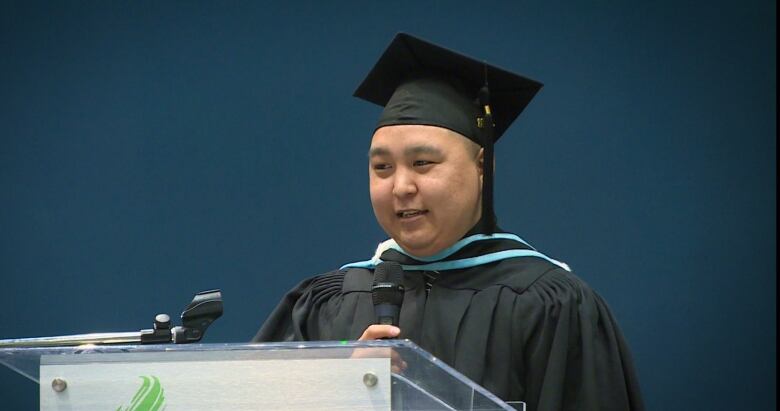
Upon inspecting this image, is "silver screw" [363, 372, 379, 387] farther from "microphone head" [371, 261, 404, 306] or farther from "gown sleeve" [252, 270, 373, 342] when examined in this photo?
"gown sleeve" [252, 270, 373, 342]

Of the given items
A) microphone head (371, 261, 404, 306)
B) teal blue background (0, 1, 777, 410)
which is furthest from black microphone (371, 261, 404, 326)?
teal blue background (0, 1, 777, 410)

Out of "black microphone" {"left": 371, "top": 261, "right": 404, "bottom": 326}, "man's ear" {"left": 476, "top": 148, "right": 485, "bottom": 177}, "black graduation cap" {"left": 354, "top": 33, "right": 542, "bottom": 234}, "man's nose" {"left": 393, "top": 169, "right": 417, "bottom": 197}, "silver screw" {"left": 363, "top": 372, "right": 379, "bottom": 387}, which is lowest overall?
"black microphone" {"left": 371, "top": 261, "right": 404, "bottom": 326}

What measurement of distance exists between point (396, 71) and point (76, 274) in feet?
4.87

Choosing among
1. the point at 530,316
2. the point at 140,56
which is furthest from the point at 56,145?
the point at 530,316

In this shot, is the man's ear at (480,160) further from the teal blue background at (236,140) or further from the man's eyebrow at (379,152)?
the teal blue background at (236,140)

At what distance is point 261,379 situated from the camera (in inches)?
43.0

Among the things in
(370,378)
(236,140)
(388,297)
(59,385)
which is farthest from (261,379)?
(236,140)

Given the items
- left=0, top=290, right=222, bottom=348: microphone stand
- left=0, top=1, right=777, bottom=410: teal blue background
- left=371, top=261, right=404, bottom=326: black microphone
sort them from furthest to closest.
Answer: left=0, top=1, right=777, bottom=410: teal blue background → left=371, top=261, right=404, bottom=326: black microphone → left=0, top=290, right=222, bottom=348: microphone stand

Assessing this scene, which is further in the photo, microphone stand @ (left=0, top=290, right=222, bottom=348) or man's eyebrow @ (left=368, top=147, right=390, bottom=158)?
man's eyebrow @ (left=368, top=147, right=390, bottom=158)

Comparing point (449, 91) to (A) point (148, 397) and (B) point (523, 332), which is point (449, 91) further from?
(A) point (148, 397)

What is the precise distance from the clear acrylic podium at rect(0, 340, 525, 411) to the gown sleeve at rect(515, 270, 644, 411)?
0.86 metres

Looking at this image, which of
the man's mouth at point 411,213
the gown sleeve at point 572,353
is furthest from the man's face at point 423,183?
the gown sleeve at point 572,353

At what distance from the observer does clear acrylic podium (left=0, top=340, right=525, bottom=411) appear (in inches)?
42.5

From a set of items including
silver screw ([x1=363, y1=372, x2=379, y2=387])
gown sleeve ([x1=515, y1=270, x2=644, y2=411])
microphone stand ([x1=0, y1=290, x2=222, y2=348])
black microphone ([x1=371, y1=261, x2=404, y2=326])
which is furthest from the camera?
gown sleeve ([x1=515, y1=270, x2=644, y2=411])
